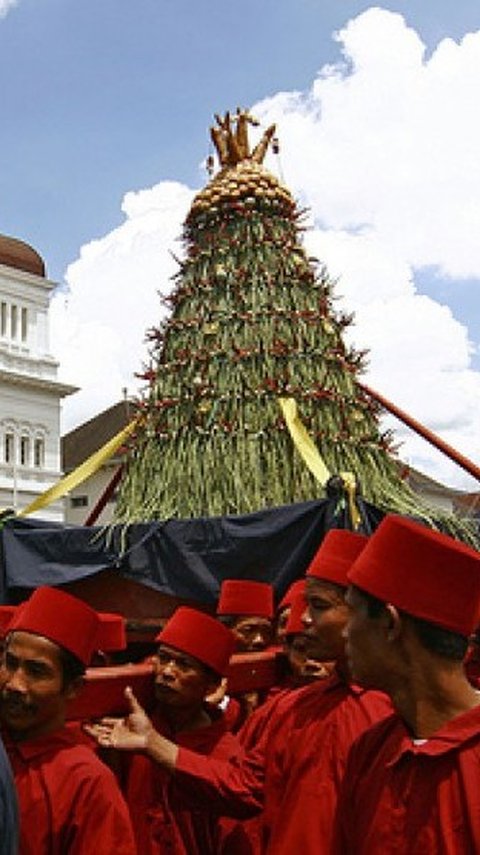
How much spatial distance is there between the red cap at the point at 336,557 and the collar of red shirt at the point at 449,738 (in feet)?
3.79

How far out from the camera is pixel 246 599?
516 centimetres

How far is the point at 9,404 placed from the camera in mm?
37750

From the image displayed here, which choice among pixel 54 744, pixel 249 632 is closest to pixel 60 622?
pixel 54 744

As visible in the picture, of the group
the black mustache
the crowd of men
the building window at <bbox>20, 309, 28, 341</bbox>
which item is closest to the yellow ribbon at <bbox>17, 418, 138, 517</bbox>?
the crowd of men

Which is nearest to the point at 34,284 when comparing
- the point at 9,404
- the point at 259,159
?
the point at 9,404

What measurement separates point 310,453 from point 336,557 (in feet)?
8.16

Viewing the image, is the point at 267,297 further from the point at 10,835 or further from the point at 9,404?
the point at 9,404

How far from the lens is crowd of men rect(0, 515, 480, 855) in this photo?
76.1 inches

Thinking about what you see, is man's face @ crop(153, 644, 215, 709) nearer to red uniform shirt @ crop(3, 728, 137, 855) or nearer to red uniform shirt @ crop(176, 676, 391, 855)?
red uniform shirt @ crop(176, 676, 391, 855)

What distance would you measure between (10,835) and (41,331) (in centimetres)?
3833

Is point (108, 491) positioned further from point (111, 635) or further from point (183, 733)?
point (183, 733)

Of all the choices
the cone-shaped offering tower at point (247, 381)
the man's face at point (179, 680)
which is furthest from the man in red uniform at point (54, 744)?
the cone-shaped offering tower at point (247, 381)

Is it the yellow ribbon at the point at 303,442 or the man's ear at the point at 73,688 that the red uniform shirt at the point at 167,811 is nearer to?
the man's ear at the point at 73,688

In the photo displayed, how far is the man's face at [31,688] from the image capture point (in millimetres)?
2600
